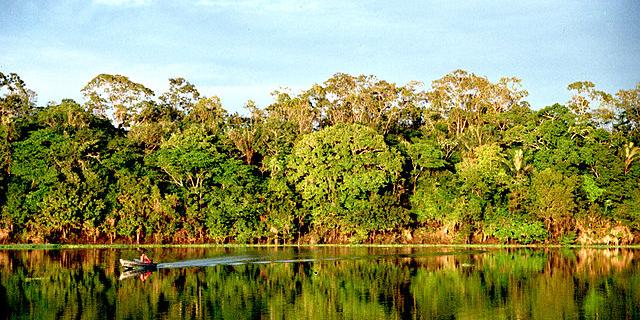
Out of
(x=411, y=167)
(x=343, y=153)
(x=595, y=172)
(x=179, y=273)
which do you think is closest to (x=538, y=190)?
(x=595, y=172)

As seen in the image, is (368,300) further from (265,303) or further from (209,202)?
(209,202)

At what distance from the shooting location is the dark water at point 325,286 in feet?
89.7

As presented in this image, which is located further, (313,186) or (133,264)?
(313,186)

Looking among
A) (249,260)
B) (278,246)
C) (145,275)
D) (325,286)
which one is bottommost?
(325,286)

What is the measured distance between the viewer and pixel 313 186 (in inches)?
2264

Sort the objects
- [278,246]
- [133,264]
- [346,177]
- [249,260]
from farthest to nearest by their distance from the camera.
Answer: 1. [346,177]
2. [278,246]
3. [249,260]
4. [133,264]

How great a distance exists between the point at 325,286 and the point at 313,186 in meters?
23.7

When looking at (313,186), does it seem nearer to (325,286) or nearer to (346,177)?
(346,177)

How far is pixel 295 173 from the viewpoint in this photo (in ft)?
192

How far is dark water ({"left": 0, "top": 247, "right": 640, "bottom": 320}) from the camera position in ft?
89.7

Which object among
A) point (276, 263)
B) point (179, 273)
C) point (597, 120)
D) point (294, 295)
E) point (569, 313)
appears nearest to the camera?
point (569, 313)

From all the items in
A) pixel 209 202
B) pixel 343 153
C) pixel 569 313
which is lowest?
pixel 569 313

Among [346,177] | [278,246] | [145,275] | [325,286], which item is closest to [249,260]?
[145,275]

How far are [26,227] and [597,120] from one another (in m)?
49.6
